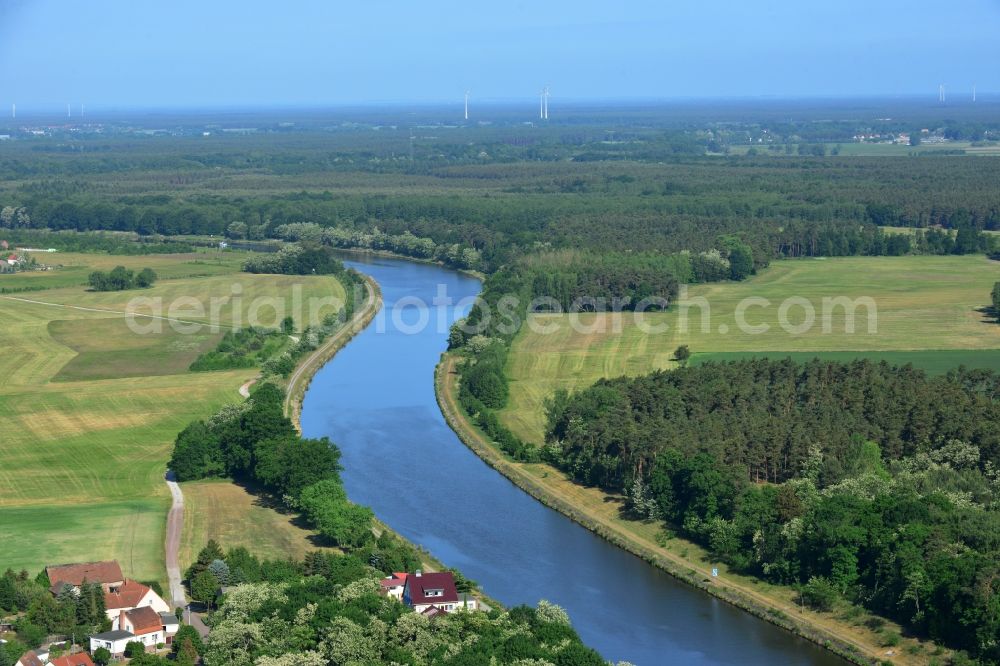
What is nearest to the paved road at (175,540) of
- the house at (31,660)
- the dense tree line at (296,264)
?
the house at (31,660)

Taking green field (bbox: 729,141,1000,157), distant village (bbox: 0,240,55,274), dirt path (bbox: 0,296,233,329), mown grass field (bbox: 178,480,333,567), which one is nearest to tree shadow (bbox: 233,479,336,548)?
mown grass field (bbox: 178,480,333,567)

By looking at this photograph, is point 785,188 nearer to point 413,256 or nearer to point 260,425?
point 413,256

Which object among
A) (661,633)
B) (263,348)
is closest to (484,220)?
(263,348)

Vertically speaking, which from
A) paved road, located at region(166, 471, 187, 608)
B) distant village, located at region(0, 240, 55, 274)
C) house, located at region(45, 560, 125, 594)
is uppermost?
house, located at region(45, 560, 125, 594)

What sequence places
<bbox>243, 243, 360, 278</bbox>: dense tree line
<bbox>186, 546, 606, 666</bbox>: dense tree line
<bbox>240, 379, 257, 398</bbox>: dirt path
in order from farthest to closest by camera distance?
1. <bbox>243, 243, 360, 278</bbox>: dense tree line
2. <bbox>240, 379, 257, 398</bbox>: dirt path
3. <bbox>186, 546, 606, 666</bbox>: dense tree line

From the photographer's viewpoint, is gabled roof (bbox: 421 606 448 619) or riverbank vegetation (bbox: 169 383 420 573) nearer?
gabled roof (bbox: 421 606 448 619)

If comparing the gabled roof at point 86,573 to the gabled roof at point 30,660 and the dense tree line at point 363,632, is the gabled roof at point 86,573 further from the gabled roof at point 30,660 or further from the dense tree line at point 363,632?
the gabled roof at point 30,660

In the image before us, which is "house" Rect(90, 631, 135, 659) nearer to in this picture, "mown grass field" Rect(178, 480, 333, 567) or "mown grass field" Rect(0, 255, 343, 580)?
"mown grass field" Rect(0, 255, 343, 580)
